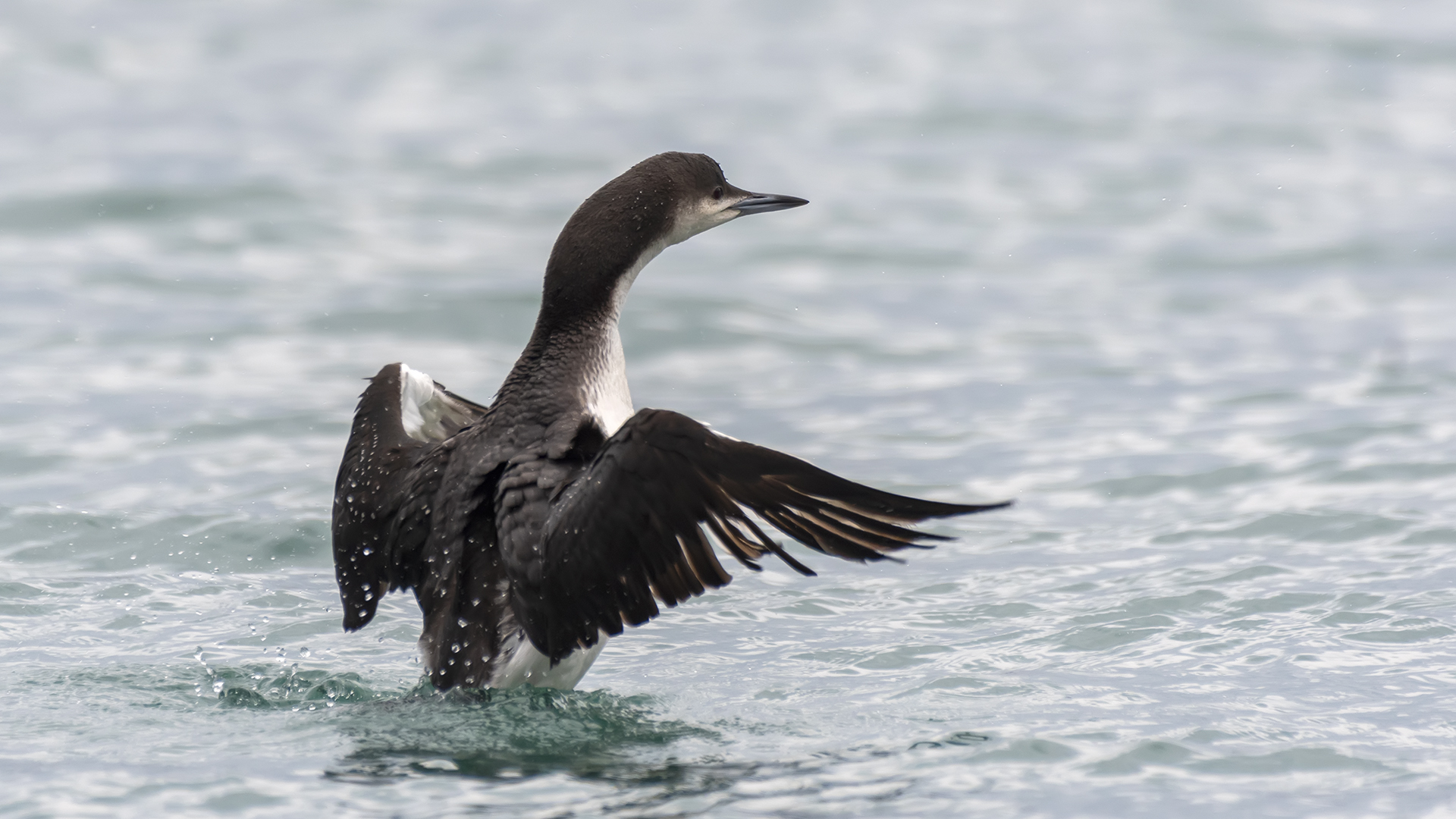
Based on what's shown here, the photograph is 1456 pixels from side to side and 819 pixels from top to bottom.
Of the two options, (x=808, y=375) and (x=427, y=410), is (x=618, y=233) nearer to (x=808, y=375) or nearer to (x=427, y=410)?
(x=427, y=410)

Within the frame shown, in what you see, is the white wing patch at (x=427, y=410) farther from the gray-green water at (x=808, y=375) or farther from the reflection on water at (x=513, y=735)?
the reflection on water at (x=513, y=735)

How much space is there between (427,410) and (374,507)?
2.56 feet

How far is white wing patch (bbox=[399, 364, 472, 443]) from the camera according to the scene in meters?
6.06

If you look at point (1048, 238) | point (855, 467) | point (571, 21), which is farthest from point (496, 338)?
point (571, 21)

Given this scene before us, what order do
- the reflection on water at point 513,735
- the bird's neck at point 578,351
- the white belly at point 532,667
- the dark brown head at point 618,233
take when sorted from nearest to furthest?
the reflection on water at point 513,735
the white belly at point 532,667
the bird's neck at point 578,351
the dark brown head at point 618,233

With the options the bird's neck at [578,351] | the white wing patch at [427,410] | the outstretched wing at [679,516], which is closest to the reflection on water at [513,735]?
the outstretched wing at [679,516]

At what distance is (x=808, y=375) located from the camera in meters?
9.22

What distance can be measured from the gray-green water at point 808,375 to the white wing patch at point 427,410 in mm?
716

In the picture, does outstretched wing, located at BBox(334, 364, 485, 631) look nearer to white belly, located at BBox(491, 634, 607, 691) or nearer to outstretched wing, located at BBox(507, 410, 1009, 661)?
white belly, located at BBox(491, 634, 607, 691)

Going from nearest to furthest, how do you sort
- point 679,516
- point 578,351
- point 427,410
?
point 679,516 → point 578,351 → point 427,410

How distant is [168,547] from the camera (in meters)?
6.93

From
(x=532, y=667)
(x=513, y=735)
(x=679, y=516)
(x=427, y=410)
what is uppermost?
(x=427, y=410)

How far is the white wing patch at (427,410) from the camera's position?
19.9 feet

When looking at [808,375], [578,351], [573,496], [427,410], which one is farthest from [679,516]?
[808,375]
